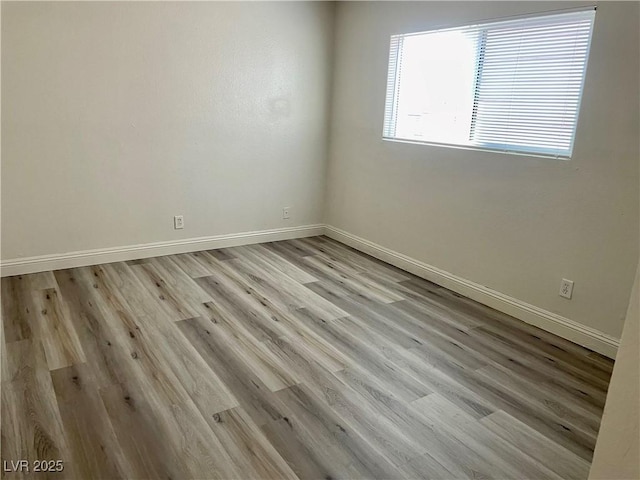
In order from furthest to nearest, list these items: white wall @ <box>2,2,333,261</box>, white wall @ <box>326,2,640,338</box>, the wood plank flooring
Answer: white wall @ <box>2,2,333,261</box>
white wall @ <box>326,2,640,338</box>
the wood plank flooring

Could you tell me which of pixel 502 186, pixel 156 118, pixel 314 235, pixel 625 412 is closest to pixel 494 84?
pixel 502 186

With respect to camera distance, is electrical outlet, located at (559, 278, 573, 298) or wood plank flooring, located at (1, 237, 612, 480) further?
electrical outlet, located at (559, 278, 573, 298)

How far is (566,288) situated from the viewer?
120 inches

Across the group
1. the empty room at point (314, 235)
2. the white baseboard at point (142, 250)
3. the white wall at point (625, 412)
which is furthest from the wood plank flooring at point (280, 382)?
the white wall at point (625, 412)

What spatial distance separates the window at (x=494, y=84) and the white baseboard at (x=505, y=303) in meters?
1.04

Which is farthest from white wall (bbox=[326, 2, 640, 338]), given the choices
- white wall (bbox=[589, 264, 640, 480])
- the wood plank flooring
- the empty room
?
white wall (bbox=[589, 264, 640, 480])

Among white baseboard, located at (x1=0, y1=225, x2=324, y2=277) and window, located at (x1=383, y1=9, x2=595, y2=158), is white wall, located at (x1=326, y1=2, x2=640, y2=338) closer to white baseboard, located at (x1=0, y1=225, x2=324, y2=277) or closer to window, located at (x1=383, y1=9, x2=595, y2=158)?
window, located at (x1=383, y1=9, x2=595, y2=158)

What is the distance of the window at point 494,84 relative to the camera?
2.95m

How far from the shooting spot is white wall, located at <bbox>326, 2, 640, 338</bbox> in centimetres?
272

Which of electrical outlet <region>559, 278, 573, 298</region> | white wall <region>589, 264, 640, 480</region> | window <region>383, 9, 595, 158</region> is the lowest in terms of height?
electrical outlet <region>559, 278, 573, 298</region>

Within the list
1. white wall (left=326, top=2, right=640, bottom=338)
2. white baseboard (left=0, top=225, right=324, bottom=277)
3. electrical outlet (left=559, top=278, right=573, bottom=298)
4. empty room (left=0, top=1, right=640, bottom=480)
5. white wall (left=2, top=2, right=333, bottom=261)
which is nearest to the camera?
empty room (left=0, top=1, right=640, bottom=480)

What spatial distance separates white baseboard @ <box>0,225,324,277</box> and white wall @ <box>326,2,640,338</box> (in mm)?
632

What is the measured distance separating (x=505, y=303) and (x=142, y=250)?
119 inches

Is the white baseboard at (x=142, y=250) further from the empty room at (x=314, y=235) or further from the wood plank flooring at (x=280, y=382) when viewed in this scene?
the wood plank flooring at (x=280, y=382)
